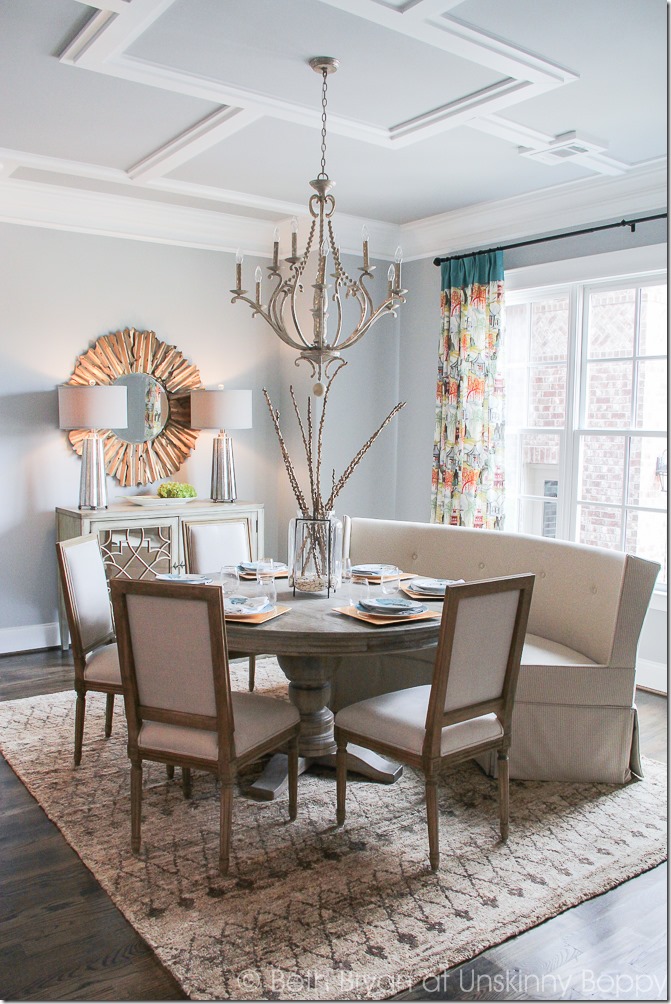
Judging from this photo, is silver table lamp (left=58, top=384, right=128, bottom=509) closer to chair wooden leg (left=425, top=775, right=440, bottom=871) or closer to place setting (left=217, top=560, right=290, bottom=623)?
place setting (left=217, top=560, right=290, bottom=623)

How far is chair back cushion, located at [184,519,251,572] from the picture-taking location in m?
4.02

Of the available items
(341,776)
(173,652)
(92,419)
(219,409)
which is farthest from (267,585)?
(219,409)

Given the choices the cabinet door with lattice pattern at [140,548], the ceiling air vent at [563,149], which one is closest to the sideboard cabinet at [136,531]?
the cabinet door with lattice pattern at [140,548]

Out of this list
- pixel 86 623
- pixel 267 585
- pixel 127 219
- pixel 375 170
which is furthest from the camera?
pixel 127 219

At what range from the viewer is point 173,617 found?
2510 millimetres

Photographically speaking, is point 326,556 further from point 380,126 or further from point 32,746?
point 380,126

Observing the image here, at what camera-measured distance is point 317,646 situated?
2.71 metres

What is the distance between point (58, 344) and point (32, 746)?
245cm

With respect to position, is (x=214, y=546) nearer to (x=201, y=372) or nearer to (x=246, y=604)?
(x=246, y=604)

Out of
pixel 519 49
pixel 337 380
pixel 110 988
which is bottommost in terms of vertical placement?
pixel 110 988

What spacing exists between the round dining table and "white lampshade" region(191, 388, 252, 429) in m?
1.93

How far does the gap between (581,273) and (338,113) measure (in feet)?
5.84

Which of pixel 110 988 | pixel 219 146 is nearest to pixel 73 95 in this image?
pixel 219 146

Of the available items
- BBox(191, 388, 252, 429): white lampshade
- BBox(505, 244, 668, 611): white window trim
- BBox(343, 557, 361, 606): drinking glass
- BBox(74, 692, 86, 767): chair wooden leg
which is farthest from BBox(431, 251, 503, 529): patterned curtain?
BBox(74, 692, 86, 767): chair wooden leg
